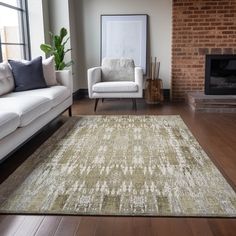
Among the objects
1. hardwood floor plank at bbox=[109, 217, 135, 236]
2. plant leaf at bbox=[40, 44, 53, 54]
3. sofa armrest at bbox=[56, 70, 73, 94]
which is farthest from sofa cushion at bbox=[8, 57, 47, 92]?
hardwood floor plank at bbox=[109, 217, 135, 236]

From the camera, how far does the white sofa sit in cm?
245

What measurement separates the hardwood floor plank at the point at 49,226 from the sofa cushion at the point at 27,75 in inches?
95.7

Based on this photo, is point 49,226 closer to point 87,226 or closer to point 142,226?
point 87,226

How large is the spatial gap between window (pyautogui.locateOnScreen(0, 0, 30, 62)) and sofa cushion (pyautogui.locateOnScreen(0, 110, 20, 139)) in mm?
2237

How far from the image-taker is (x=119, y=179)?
2.32 metres

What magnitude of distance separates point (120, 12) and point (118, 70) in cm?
127

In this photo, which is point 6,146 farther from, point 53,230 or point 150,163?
point 150,163

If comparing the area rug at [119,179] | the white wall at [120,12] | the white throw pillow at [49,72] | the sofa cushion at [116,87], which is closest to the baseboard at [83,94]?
the white wall at [120,12]

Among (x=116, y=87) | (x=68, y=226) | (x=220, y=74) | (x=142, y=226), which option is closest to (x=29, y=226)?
(x=68, y=226)

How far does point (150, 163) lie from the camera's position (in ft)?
8.65

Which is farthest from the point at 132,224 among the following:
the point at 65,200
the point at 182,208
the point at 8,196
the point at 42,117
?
the point at 42,117

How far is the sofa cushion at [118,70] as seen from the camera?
537 centimetres

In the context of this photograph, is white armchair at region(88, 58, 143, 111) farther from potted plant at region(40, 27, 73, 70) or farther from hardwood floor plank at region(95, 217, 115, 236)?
hardwood floor plank at region(95, 217, 115, 236)

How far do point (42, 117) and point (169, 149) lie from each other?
1376 millimetres
